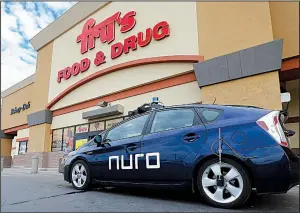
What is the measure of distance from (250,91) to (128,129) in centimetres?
508

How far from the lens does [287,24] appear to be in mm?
8820

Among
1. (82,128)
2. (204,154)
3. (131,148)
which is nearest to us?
(204,154)

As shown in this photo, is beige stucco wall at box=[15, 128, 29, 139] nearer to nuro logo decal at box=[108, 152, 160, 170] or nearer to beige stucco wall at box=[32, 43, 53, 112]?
beige stucco wall at box=[32, 43, 53, 112]

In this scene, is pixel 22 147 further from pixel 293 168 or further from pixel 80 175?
pixel 293 168

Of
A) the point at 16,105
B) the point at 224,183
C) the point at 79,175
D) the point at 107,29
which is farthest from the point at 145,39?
the point at 16,105

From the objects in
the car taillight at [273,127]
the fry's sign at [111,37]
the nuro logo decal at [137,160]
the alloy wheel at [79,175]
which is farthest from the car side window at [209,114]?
the fry's sign at [111,37]

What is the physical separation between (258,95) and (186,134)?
5.07 meters

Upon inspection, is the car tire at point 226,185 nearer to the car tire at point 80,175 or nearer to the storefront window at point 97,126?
the car tire at point 80,175

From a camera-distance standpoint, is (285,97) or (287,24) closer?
(285,97)

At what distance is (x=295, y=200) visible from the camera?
12.7ft

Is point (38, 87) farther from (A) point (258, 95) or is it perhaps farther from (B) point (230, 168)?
(B) point (230, 168)

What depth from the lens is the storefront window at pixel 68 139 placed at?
15.3m

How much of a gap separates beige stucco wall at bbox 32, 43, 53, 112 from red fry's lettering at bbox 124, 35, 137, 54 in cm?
764

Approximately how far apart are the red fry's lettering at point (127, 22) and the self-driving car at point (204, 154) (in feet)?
30.1
